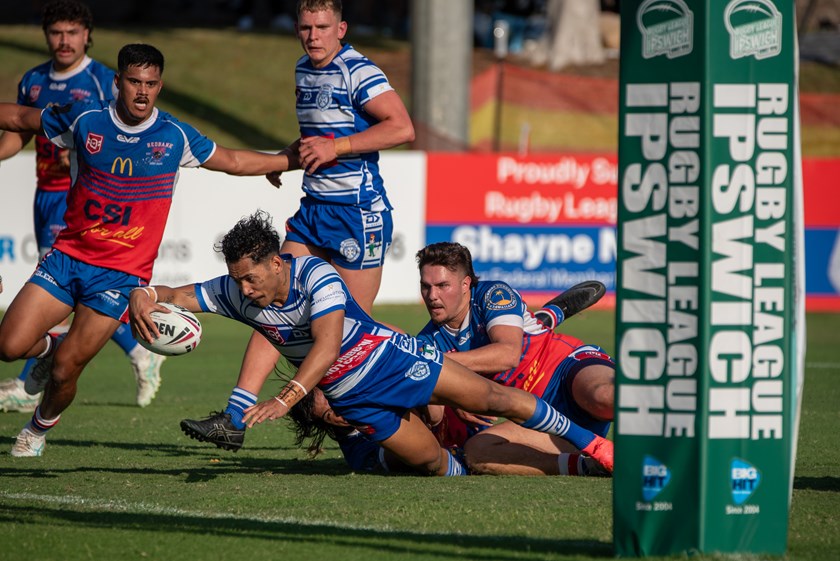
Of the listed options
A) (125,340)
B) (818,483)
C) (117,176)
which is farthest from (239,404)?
(125,340)

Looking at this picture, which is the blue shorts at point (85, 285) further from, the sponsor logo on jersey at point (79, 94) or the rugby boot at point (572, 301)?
the rugby boot at point (572, 301)

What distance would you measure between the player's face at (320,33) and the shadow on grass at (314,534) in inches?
108

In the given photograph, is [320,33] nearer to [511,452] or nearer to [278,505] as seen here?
[511,452]

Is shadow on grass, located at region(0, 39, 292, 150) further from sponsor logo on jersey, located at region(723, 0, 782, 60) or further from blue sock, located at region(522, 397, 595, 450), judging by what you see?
sponsor logo on jersey, located at region(723, 0, 782, 60)

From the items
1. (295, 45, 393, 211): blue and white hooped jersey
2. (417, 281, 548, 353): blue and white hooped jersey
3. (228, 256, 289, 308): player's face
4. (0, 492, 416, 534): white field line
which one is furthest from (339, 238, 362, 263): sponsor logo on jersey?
(0, 492, 416, 534): white field line

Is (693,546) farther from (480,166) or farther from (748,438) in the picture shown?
(480,166)

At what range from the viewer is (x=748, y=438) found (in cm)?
429

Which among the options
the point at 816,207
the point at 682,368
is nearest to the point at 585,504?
the point at 682,368

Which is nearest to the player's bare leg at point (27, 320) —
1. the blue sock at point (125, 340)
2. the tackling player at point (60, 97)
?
the tackling player at point (60, 97)

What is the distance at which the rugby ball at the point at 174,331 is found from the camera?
5793 mm

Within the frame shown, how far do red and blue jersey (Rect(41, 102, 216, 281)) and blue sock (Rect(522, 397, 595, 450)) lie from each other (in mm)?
2387

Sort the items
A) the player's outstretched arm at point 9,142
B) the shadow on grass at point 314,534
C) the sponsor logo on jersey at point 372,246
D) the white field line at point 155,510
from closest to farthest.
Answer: the shadow on grass at point 314,534, the white field line at point 155,510, the sponsor logo on jersey at point 372,246, the player's outstretched arm at point 9,142

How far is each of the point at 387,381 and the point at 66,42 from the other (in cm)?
419

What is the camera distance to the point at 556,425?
6180 millimetres
